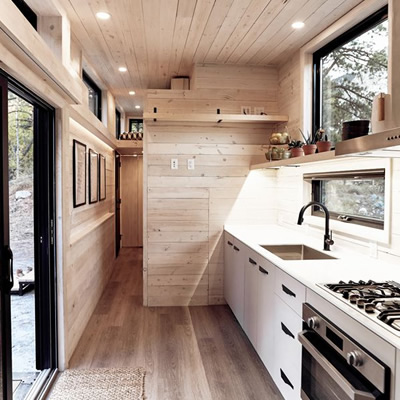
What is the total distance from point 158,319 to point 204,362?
3.31 ft

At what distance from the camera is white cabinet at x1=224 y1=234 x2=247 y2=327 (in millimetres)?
3246

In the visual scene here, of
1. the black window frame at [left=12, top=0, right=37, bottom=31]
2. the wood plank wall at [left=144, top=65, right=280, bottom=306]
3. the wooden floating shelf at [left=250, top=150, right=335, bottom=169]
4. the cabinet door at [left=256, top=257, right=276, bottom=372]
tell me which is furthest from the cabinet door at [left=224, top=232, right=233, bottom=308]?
the black window frame at [left=12, top=0, right=37, bottom=31]

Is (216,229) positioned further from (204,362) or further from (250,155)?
(204,362)

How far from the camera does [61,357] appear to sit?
2721 millimetres

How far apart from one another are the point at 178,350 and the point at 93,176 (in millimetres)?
2313

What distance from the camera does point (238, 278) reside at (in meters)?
3.37

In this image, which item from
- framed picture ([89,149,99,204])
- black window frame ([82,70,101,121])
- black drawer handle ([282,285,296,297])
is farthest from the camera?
black window frame ([82,70,101,121])

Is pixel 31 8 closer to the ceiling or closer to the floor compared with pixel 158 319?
closer to the ceiling

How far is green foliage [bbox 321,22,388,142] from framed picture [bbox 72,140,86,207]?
2341mm

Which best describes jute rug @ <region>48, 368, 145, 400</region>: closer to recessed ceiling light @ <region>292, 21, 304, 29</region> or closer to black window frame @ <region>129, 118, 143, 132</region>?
recessed ceiling light @ <region>292, 21, 304, 29</region>

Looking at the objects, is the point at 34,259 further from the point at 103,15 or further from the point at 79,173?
the point at 103,15

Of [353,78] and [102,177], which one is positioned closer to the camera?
[353,78]

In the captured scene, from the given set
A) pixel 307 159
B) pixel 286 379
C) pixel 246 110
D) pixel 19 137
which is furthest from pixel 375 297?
pixel 246 110

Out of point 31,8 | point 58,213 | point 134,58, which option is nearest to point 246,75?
point 134,58
